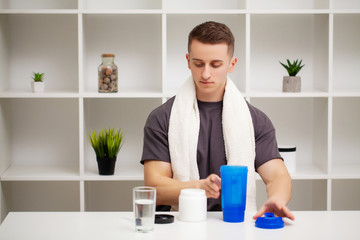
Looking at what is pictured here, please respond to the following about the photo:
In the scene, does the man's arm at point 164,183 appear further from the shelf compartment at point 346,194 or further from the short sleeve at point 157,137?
the shelf compartment at point 346,194

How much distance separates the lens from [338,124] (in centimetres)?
348

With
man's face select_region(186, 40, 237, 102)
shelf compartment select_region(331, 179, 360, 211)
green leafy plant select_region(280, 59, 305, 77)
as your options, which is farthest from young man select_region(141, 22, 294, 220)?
shelf compartment select_region(331, 179, 360, 211)

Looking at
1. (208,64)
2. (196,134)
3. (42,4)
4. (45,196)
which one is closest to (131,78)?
(42,4)

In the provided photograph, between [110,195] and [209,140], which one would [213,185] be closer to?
[209,140]

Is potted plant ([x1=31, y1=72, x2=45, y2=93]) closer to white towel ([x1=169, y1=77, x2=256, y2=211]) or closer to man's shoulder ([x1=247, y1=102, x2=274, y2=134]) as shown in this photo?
white towel ([x1=169, y1=77, x2=256, y2=211])

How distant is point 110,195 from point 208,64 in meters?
1.51

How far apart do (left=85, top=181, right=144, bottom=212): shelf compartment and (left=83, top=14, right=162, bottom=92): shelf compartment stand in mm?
579

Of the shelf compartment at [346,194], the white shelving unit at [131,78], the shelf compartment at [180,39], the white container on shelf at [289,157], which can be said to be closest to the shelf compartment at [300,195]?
the white shelving unit at [131,78]

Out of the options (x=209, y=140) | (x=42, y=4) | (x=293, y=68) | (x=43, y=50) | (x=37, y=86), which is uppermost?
(x=42, y=4)

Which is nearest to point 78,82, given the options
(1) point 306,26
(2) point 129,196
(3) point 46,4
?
(3) point 46,4

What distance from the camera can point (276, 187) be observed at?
2.18 meters

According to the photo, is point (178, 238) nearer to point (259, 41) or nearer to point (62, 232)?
point (62, 232)

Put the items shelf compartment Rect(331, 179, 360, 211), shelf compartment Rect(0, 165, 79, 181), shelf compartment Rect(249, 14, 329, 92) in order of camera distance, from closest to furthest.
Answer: shelf compartment Rect(0, 165, 79, 181)
shelf compartment Rect(249, 14, 329, 92)
shelf compartment Rect(331, 179, 360, 211)

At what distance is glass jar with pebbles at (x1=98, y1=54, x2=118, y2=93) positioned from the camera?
3.10 metres
